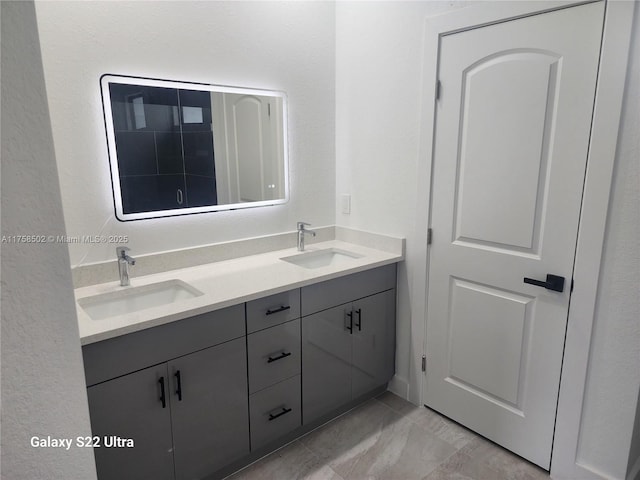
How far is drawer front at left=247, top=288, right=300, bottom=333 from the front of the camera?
1.83m

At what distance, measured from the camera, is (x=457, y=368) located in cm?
224

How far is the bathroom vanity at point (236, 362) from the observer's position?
152 cm

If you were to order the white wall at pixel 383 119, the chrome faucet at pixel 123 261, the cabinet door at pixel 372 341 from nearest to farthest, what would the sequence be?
the chrome faucet at pixel 123 261, the white wall at pixel 383 119, the cabinet door at pixel 372 341

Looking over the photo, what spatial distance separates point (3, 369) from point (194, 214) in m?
1.62

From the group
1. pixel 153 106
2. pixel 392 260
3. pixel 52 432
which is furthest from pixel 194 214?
pixel 52 432

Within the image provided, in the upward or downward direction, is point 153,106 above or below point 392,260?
above

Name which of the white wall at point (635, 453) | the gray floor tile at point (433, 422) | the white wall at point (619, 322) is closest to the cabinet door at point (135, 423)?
the gray floor tile at point (433, 422)

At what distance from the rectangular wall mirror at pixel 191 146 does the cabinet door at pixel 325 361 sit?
759mm

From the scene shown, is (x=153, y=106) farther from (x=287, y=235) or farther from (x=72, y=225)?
(x=287, y=235)

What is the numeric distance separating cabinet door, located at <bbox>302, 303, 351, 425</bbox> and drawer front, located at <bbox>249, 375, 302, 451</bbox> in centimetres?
6

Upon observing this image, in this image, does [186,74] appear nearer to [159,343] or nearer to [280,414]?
[159,343]

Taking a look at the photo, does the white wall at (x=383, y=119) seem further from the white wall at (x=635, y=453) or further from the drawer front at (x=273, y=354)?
the white wall at (x=635, y=453)

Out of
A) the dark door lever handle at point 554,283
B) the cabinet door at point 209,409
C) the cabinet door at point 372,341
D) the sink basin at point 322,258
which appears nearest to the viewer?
the cabinet door at point 209,409

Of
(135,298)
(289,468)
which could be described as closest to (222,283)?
(135,298)
